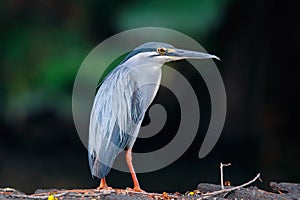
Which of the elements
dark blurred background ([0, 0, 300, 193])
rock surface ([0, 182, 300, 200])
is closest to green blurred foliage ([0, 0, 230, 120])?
dark blurred background ([0, 0, 300, 193])

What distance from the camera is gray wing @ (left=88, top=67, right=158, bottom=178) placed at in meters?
2.85

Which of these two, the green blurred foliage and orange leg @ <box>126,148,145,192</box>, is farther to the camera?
the green blurred foliage

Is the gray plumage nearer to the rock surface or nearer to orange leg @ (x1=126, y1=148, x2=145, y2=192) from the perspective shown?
orange leg @ (x1=126, y1=148, x2=145, y2=192)

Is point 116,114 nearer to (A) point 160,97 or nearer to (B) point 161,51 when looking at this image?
(B) point 161,51

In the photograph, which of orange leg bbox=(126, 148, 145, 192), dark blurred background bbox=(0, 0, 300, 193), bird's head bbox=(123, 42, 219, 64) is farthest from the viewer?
dark blurred background bbox=(0, 0, 300, 193)

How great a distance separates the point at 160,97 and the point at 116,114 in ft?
11.2

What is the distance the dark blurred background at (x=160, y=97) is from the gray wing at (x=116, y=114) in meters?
2.42

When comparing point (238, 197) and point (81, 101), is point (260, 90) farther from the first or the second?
point (238, 197)

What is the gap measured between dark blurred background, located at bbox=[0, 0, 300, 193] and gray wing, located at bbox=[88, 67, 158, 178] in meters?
2.42

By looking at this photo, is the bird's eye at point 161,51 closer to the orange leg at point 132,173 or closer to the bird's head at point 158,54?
the bird's head at point 158,54

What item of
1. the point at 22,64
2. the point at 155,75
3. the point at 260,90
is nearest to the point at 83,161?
the point at 22,64

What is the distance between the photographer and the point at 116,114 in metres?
2.92

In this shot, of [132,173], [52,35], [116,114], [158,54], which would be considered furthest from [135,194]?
[52,35]

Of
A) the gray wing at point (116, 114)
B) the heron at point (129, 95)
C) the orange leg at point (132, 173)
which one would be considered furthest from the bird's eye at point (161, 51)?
the orange leg at point (132, 173)
